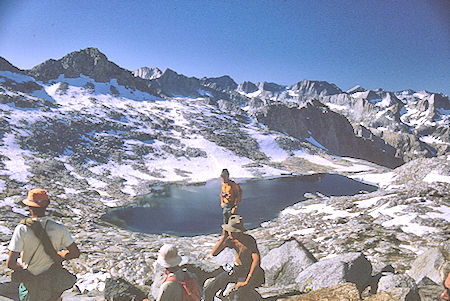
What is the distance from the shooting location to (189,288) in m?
4.53

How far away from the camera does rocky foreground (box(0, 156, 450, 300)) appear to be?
736cm

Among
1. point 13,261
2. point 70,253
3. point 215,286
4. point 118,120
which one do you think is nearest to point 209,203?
point 215,286

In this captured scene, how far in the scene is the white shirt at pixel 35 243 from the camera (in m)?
4.83

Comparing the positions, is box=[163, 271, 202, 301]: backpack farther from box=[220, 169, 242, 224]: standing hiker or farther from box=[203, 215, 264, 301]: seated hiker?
box=[220, 169, 242, 224]: standing hiker

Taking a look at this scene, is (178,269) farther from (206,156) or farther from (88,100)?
(88,100)

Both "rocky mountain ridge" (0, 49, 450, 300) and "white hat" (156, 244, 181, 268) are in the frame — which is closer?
"white hat" (156, 244, 181, 268)

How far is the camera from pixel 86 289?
32.7 ft

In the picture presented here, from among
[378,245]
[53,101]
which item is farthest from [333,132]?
[378,245]

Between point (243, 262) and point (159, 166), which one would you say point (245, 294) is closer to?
point (243, 262)

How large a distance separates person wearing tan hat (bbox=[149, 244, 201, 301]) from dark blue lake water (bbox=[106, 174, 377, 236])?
26.8m

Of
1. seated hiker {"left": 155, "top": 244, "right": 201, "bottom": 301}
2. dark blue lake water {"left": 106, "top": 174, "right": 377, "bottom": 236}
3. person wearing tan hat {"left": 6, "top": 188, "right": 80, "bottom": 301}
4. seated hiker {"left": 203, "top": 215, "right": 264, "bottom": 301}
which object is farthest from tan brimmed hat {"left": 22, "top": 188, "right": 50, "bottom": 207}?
dark blue lake water {"left": 106, "top": 174, "right": 377, "bottom": 236}

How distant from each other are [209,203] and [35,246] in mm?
39512

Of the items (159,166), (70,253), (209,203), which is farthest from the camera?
(159,166)

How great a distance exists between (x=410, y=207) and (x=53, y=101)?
107 metres
